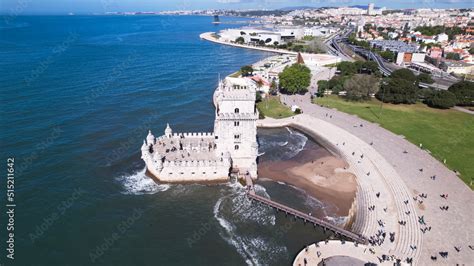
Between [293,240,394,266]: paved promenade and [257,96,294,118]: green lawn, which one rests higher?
[293,240,394,266]: paved promenade

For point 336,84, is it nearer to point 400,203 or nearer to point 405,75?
point 405,75

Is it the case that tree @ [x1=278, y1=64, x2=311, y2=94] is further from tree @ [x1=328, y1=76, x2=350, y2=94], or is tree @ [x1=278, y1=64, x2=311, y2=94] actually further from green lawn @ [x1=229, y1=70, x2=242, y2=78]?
green lawn @ [x1=229, y1=70, x2=242, y2=78]

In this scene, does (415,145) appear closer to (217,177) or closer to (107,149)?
(217,177)

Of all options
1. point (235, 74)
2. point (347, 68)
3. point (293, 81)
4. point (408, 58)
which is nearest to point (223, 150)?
point (293, 81)

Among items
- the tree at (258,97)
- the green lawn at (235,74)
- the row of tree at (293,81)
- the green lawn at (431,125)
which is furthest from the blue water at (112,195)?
the green lawn at (431,125)

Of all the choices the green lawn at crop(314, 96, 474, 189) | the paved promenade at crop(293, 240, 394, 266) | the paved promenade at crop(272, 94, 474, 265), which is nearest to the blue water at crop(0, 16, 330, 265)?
the paved promenade at crop(293, 240, 394, 266)
